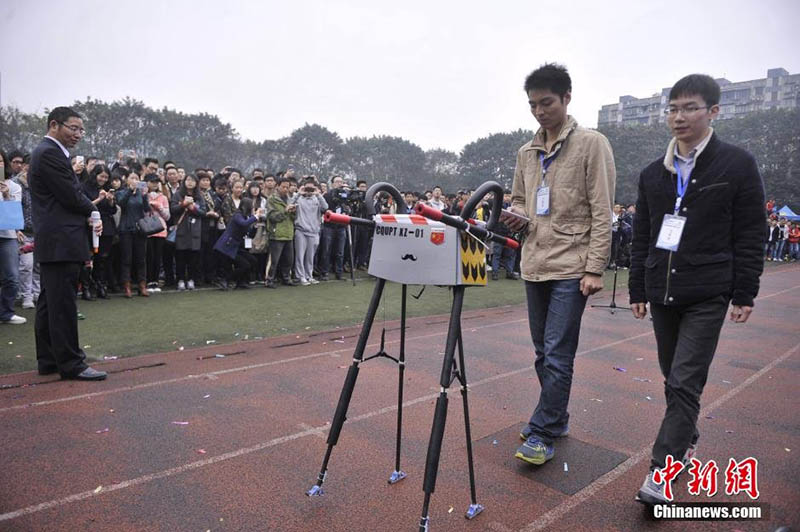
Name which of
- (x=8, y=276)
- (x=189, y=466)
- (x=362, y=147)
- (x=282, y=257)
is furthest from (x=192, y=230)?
(x=362, y=147)

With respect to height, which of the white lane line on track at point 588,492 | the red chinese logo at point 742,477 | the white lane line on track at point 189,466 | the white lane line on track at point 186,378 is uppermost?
the white lane line on track at point 186,378

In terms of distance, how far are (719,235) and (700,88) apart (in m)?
0.75

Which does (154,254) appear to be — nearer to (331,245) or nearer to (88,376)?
(331,245)

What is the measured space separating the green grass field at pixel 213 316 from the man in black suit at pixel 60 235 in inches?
26.1

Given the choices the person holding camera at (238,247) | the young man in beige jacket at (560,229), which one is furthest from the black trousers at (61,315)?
the person holding camera at (238,247)

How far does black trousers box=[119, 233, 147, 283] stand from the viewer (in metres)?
8.44

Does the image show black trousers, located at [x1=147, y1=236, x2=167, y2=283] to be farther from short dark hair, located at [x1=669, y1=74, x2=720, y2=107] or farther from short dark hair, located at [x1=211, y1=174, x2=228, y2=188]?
short dark hair, located at [x1=669, y1=74, x2=720, y2=107]

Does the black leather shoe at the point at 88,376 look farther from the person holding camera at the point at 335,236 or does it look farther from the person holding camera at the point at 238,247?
the person holding camera at the point at 335,236

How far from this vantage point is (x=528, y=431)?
139 inches

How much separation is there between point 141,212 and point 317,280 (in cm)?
404

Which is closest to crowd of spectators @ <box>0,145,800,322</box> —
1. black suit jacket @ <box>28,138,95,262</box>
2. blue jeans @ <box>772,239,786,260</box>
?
black suit jacket @ <box>28,138,95,262</box>

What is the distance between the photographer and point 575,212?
3180 millimetres

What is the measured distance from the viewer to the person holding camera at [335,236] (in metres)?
11.8

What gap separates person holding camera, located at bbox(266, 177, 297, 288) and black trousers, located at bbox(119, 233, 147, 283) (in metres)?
2.30
